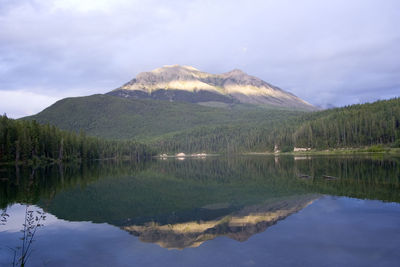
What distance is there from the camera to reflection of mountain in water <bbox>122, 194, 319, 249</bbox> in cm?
1677

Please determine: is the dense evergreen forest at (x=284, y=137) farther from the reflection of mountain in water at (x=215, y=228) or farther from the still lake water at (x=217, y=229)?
the reflection of mountain in water at (x=215, y=228)

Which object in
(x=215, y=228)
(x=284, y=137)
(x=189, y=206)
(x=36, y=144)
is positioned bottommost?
(x=189, y=206)

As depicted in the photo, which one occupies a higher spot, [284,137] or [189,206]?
[284,137]

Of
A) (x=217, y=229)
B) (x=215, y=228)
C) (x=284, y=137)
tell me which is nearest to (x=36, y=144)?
(x=215, y=228)

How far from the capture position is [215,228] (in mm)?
18984

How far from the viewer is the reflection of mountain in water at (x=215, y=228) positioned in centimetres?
1677

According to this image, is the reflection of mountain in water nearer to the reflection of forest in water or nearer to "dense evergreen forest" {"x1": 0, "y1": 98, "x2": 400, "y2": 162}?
the reflection of forest in water

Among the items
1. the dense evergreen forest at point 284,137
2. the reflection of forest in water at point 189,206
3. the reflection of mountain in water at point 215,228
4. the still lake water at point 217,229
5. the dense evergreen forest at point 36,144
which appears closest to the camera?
the still lake water at point 217,229

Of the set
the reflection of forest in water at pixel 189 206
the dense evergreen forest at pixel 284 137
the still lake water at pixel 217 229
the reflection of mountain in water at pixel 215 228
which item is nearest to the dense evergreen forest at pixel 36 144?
the dense evergreen forest at pixel 284 137

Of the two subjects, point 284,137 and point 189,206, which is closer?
point 189,206

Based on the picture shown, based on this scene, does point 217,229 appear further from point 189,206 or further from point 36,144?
point 36,144

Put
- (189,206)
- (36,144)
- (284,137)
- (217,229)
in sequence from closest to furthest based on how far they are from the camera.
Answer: (217,229) < (189,206) < (36,144) < (284,137)

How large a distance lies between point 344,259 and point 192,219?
11100 mm

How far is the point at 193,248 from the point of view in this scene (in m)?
15.2
